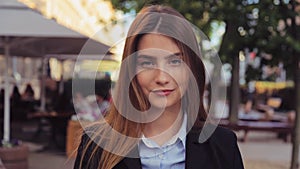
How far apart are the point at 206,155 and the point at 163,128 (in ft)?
0.41

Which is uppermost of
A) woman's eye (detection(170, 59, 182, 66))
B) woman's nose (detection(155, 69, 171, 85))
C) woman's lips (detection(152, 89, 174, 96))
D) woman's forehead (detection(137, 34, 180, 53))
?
woman's forehead (detection(137, 34, 180, 53))

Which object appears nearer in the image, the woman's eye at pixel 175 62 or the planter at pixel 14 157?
the woman's eye at pixel 175 62

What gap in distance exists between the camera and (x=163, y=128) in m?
1.30

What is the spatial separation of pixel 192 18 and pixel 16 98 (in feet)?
25.6

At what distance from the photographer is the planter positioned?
6491 millimetres

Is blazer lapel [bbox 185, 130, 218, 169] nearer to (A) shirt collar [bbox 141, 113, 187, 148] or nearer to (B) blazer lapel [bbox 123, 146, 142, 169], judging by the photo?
(A) shirt collar [bbox 141, 113, 187, 148]

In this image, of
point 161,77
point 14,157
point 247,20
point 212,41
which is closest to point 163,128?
point 161,77

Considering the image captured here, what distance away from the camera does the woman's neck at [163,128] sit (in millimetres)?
1299

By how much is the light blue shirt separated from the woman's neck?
0.01 meters

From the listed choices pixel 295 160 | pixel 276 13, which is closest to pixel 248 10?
pixel 276 13

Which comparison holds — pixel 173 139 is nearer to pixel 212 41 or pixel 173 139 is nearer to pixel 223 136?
pixel 223 136

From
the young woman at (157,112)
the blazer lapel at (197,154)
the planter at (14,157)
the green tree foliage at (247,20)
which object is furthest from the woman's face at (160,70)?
the planter at (14,157)

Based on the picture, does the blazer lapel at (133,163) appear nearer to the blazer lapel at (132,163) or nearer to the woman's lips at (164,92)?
the blazer lapel at (132,163)

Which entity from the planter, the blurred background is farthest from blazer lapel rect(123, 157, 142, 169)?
the planter
